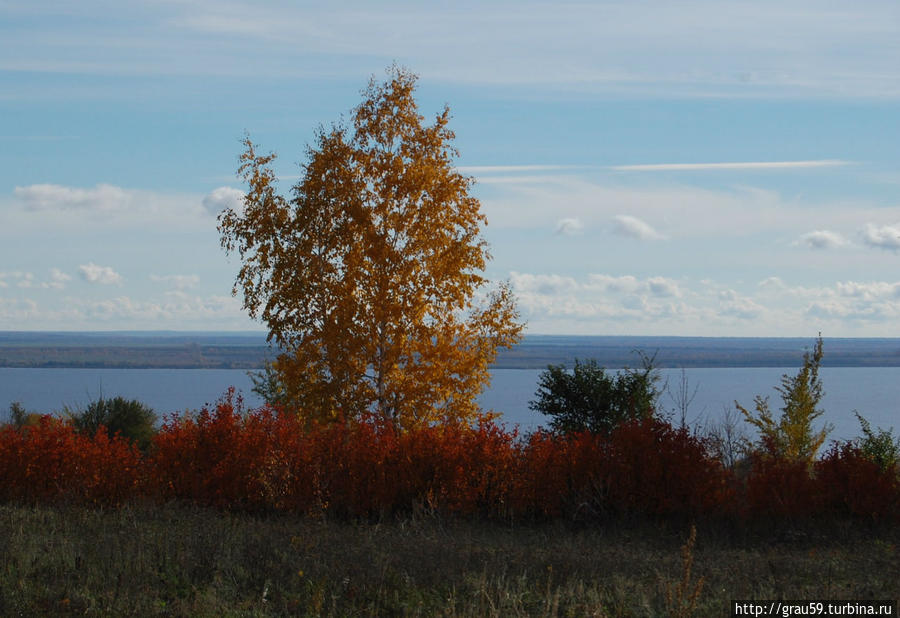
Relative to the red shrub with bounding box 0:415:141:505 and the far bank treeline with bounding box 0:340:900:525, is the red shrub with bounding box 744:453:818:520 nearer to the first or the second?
the far bank treeline with bounding box 0:340:900:525

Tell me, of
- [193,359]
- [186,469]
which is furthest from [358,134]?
[193,359]

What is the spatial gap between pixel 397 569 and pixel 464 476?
12.8 feet

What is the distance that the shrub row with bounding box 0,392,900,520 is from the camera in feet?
37.8

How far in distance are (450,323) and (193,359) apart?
6716 inches

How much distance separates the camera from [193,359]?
17975 centimetres

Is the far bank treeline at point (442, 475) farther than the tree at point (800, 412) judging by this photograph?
No

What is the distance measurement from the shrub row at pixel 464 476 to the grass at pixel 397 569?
2.71 feet

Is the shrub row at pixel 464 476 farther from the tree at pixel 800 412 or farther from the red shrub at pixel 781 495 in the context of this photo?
the tree at pixel 800 412

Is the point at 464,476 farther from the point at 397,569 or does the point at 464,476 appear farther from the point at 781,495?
the point at 781,495

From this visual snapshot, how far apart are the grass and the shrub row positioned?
0.83m

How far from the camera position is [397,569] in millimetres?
7844

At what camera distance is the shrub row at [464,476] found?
11.5m

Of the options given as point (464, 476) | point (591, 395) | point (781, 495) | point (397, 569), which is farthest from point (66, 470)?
point (591, 395)

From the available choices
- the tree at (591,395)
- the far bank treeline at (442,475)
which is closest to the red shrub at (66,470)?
the far bank treeline at (442,475)
